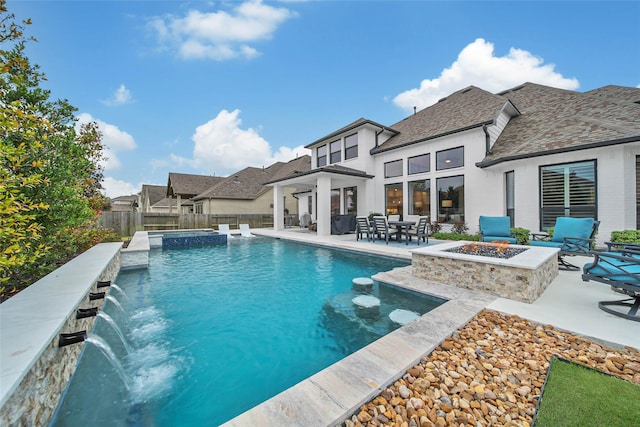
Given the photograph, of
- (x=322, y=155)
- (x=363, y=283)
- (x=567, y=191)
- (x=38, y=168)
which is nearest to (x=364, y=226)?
(x=363, y=283)

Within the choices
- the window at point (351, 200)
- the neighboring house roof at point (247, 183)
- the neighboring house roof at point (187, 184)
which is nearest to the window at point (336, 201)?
the window at point (351, 200)

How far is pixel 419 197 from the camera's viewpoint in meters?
12.4

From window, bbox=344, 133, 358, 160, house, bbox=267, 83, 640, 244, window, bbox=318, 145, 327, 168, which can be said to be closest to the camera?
house, bbox=267, 83, 640, 244

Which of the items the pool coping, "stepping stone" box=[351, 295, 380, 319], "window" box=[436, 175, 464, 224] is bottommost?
"stepping stone" box=[351, 295, 380, 319]

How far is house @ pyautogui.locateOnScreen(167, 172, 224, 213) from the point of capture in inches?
957

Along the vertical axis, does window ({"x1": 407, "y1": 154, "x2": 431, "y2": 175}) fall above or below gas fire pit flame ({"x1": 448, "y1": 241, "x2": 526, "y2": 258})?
above

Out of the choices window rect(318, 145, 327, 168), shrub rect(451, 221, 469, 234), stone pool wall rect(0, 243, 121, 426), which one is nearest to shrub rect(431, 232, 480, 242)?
shrub rect(451, 221, 469, 234)

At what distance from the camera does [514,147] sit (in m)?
9.35

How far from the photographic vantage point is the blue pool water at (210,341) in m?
2.26

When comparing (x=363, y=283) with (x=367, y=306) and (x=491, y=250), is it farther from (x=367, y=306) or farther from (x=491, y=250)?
(x=491, y=250)

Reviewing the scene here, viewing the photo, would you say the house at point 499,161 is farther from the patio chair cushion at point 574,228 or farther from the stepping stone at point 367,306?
the stepping stone at point 367,306

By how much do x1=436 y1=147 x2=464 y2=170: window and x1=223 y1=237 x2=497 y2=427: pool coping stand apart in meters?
9.35

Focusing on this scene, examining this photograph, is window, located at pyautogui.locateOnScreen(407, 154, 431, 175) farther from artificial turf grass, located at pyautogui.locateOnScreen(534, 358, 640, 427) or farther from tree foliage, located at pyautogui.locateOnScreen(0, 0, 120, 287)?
tree foliage, located at pyautogui.locateOnScreen(0, 0, 120, 287)

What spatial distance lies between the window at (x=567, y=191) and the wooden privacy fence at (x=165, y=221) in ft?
58.0
